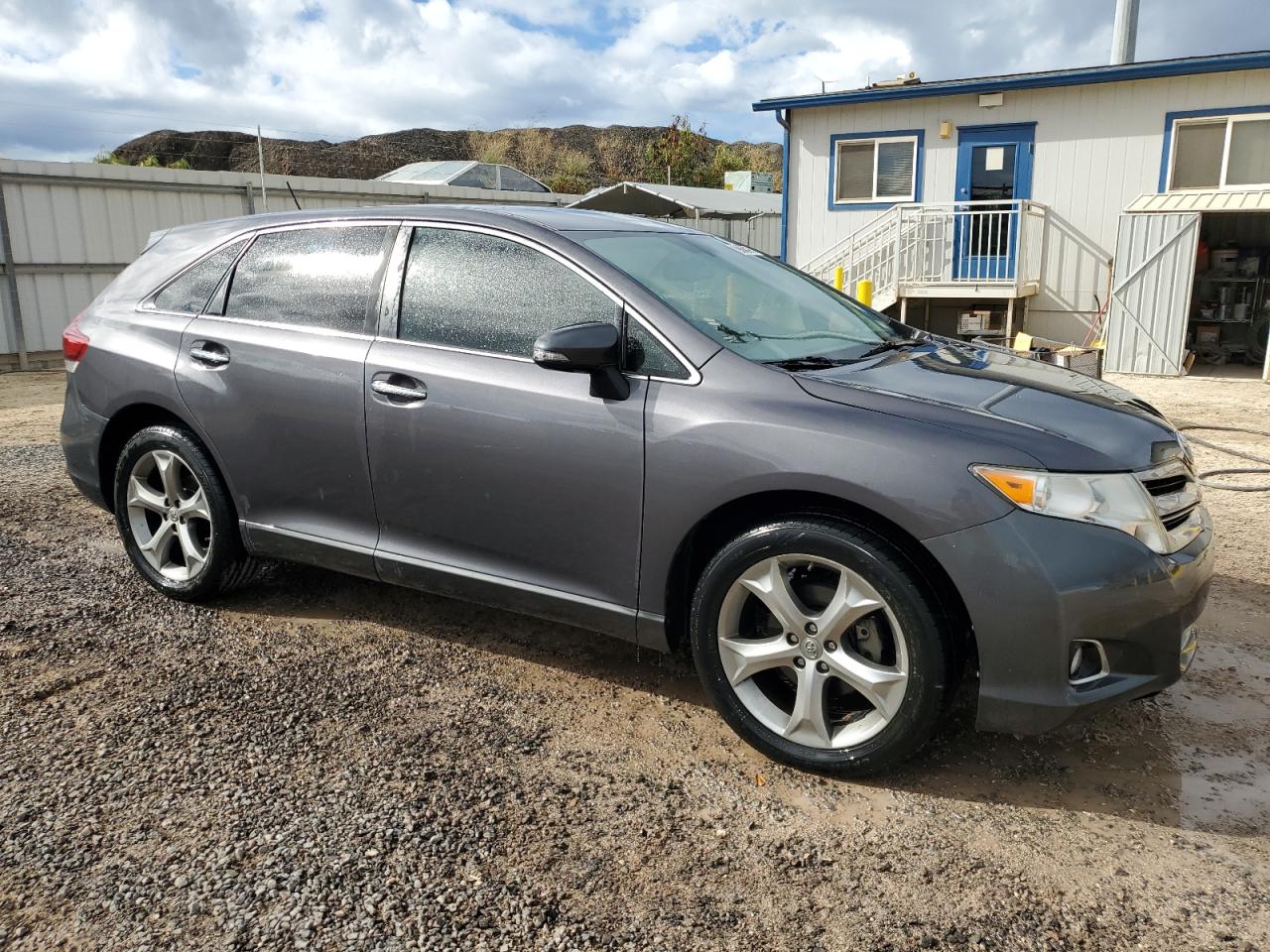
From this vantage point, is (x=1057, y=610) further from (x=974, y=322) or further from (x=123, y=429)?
(x=974, y=322)

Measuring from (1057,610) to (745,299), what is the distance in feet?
5.13

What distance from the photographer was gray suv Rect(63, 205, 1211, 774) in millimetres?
2584

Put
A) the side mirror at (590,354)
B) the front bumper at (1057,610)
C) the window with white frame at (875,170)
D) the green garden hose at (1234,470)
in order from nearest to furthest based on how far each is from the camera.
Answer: the front bumper at (1057,610)
the side mirror at (590,354)
the green garden hose at (1234,470)
the window with white frame at (875,170)

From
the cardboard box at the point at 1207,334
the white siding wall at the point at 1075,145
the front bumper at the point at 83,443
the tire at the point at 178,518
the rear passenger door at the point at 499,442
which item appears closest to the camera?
the rear passenger door at the point at 499,442

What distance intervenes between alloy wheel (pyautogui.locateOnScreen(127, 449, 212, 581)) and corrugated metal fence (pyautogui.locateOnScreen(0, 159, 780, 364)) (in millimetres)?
8841

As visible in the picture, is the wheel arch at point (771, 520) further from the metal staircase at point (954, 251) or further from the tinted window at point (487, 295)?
the metal staircase at point (954, 251)

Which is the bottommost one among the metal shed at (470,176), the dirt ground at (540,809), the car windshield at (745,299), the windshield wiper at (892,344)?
the dirt ground at (540,809)

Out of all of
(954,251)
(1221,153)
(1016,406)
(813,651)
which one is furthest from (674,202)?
(813,651)

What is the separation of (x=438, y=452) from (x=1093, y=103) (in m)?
13.9

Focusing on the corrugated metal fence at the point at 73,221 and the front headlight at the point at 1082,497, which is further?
the corrugated metal fence at the point at 73,221

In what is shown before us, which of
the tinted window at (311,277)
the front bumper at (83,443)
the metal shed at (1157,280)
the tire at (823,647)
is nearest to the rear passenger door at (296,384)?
the tinted window at (311,277)

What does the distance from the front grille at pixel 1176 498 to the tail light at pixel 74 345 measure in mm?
4204

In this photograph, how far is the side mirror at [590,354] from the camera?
2910 mm

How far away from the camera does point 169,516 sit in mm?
4152
